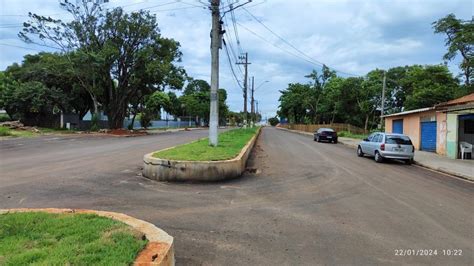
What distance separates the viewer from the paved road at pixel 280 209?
Answer: 17.8ft

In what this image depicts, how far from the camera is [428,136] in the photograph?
26.4 meters

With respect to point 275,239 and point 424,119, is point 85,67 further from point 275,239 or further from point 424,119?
point 275,239

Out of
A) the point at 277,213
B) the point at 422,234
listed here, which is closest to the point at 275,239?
the point at 277,213

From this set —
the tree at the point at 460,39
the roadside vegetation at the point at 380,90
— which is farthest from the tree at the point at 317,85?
the tree at the point at 460,39

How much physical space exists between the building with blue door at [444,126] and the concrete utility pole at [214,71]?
1181 centimetres

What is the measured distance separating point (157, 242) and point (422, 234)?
4.33m

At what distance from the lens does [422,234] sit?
648 cm

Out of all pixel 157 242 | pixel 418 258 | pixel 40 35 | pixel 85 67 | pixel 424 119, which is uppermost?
pixel 40 35

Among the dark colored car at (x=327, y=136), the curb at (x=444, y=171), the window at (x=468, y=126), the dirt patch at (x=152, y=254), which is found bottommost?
the curb at (x=444, y=171)

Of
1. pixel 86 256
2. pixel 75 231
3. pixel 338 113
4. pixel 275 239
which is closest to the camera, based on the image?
pixel 86 256

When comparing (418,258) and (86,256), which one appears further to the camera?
(418,258)

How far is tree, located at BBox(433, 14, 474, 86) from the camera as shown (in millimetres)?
37312

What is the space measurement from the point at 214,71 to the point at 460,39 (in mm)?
30901

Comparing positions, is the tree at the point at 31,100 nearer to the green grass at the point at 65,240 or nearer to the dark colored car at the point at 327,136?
the dark colored car at the point at 327,136
